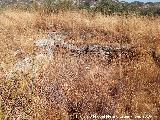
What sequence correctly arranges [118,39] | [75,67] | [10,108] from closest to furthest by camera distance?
[10,108], [75,67], [118,39]

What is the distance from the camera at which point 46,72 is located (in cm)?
462

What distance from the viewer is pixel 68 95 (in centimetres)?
411

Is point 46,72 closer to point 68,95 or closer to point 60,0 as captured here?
point 68,95

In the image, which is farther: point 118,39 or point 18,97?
point 118,39

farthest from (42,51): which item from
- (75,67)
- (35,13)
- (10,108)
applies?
(35,13)

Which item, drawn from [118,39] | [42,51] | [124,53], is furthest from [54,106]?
[118,39]

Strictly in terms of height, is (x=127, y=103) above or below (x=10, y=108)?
below

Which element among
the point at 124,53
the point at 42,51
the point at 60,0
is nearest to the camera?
the point at 42,51

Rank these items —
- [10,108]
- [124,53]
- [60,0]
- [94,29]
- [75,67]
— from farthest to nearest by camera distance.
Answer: [60,0] → [94,29] → [124,53] → [75,67] → [10,108]

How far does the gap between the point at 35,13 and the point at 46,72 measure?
277 inches

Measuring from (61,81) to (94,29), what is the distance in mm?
6533

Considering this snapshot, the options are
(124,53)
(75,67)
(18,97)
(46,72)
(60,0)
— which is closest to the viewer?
(18,97)

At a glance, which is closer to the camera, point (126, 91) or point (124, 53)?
point (126, 91)

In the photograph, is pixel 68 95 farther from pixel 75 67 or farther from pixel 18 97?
pixel 75 67
